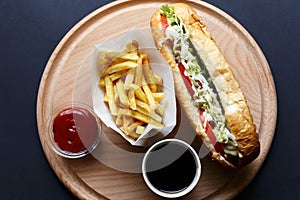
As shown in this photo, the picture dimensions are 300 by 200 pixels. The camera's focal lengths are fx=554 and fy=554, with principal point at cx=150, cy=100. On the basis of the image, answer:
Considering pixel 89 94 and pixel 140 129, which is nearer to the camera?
pixel 140 129

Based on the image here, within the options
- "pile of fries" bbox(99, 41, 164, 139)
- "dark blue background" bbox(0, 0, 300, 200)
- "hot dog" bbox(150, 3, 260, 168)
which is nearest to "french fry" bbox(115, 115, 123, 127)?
"pile of fries" bbox(99, 41, 164, 139)

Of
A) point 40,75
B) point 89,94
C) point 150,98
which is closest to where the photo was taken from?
point 150,98

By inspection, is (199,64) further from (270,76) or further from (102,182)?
(102,182)

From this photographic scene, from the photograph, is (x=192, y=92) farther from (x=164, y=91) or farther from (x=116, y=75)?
(x=116, y=75)

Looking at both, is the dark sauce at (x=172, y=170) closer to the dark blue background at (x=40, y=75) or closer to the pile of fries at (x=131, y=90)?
the pile of fries at (x=131, y=90)

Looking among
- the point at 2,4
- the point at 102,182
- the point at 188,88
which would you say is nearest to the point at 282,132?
the point at 188,88

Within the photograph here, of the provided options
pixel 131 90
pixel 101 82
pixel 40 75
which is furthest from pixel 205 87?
pixel 40 75

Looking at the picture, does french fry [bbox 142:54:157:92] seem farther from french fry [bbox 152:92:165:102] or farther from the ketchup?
the ketchup

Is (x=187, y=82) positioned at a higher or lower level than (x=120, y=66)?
lower
